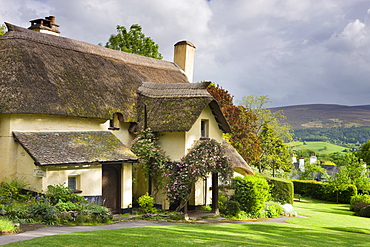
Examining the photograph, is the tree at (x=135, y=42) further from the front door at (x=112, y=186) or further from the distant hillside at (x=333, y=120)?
the distant hillside at (x=333, y=120)

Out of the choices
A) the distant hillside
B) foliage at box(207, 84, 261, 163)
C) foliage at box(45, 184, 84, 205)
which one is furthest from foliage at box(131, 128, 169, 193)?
the distant hillside

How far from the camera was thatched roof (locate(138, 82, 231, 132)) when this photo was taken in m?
20.7

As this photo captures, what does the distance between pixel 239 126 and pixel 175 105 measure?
14856 millimetres

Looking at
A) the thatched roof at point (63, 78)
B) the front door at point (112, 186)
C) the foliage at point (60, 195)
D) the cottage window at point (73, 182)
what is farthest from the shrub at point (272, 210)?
the foliage at point (60, 195)

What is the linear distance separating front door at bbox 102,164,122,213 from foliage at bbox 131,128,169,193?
1671mm

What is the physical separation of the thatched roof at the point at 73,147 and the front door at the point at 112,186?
86 centimetres

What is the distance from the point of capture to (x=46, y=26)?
1032 inches

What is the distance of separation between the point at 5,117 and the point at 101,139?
4.48 meters

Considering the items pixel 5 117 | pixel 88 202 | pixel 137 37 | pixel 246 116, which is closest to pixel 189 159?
pixel 88 202

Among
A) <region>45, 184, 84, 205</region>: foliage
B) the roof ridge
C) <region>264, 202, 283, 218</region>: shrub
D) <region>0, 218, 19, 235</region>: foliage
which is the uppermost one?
the roof ridge

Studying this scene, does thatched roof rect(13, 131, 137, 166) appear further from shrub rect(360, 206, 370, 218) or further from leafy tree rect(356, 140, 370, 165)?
leafy tree rect(356, 140, 370, 165)

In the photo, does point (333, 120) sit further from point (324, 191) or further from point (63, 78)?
point (63, 78)

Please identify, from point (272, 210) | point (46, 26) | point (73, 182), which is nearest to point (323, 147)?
point (272, 210)

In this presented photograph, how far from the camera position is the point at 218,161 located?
67.1 ft
